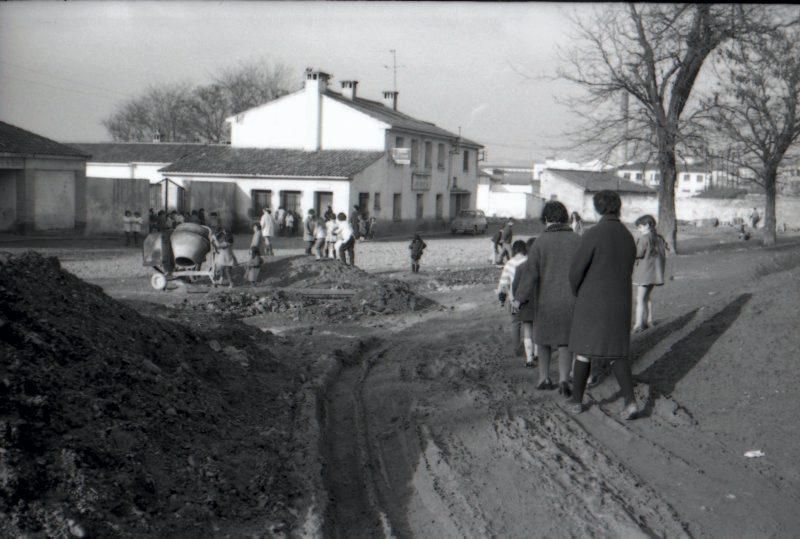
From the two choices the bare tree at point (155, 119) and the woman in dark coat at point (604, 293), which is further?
the bare tree at point (155, 119)

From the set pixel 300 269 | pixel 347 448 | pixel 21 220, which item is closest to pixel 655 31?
pixel 300 269

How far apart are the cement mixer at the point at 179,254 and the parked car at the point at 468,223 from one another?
98.7 ft

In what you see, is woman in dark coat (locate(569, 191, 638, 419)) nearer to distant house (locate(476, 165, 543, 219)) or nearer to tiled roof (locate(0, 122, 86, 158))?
tiled roof (locate(0, 122, 86, 158))

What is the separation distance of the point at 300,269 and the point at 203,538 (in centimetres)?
1429

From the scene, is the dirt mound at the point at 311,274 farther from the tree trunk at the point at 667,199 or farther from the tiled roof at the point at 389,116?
the tiled roof at the point at 389,116

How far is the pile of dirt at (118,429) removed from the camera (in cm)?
427

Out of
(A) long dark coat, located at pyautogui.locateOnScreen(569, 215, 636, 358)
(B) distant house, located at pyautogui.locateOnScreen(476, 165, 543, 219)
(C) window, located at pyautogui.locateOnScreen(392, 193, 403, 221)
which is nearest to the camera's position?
(A) long dark coat, located at pyautogui.locateOnScreen(569, 215, 636, 358)

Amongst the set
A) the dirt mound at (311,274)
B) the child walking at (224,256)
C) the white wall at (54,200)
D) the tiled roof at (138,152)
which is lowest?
the dirt mound at (311,274)

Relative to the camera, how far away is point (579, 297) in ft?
22.9

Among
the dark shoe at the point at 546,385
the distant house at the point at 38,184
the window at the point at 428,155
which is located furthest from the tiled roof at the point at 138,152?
the dark shoe at the point at 546,385

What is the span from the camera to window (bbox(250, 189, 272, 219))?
42.0 meters

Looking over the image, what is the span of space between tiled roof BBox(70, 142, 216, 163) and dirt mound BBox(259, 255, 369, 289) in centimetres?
3381

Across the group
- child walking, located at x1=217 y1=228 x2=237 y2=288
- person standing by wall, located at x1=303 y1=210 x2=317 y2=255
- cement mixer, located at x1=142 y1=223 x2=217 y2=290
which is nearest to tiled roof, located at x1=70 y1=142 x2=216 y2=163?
person standing by wall, located at x1=303 y1=210 x2=317 y2=255

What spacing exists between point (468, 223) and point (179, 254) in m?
31.1
